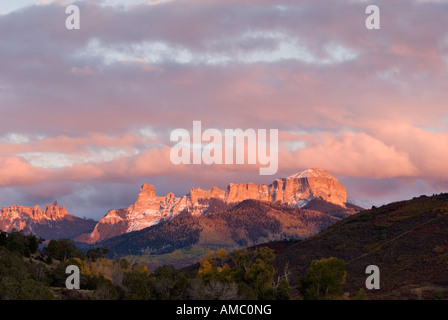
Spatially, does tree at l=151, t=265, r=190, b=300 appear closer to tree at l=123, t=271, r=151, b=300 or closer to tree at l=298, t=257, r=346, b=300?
tree at l=123, t=271, r=151, b=300

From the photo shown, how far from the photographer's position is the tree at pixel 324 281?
354 feet

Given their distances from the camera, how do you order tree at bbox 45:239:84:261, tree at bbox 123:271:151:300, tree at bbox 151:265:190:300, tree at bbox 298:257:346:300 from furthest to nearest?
1. tree at bbox 45:239:84:261
2. tree at bbox 151:265:190:300
3. tree at bbox 123:271:151:300
4. tree at bbox 298:257:346:300

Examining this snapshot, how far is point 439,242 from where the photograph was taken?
161 meters

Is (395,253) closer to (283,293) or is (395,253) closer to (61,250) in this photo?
(283,293)

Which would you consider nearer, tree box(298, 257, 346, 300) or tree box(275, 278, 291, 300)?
tree box(298, 257, 346, 300)

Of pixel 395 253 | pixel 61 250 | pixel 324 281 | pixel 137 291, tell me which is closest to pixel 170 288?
pixel 137 291

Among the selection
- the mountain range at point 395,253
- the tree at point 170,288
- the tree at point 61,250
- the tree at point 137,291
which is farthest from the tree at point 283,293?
the tree at point 61,250

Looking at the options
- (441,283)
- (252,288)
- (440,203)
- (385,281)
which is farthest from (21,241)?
(440,203)

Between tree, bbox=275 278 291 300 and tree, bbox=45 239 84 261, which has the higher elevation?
tree, bbox=45 239 84 261

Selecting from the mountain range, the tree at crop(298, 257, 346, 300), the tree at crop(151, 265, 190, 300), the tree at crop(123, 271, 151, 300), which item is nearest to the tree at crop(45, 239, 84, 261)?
the mountain range

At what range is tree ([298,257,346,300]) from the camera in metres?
108

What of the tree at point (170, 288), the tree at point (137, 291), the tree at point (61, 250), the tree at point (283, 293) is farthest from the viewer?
the tree at point (61, 250)

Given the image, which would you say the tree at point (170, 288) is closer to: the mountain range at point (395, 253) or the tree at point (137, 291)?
the tree at point (137, 291)
